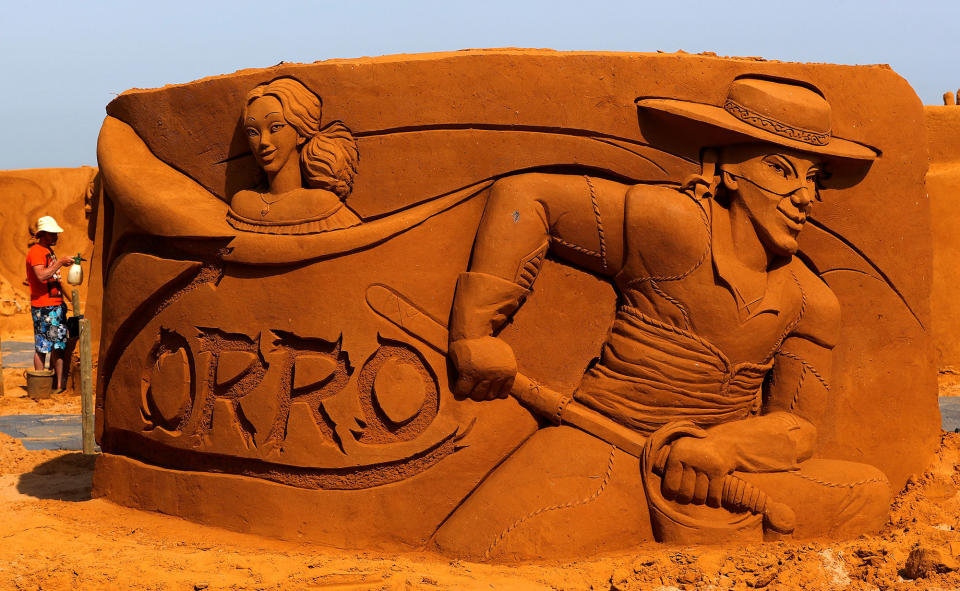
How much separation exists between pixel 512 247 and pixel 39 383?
5819 millimetres

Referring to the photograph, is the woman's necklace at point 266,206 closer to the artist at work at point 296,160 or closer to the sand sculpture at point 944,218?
the artist at work at point 296,160

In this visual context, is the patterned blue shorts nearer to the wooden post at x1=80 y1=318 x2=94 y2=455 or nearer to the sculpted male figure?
the wooden post at x1=80 y1=318 x2=94 y2=455

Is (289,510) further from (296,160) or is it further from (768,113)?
(768,113)

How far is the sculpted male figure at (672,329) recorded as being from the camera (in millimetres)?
3832

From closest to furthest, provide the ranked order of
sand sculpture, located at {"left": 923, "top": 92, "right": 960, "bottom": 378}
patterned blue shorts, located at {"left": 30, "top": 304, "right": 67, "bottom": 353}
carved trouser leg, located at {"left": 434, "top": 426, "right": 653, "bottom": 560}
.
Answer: carved trouser leg, located at {"left": 434, "top": 426, "right": 653, "bottom": 560} → sand sculpture, located at {"left": 923, "top": 92, "right": 960, "bottom": 378} → patterned blue shorts, located at {"left": 30, "top": 304, "right": 67, "bottom": 353}

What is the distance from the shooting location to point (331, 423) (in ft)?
12.9

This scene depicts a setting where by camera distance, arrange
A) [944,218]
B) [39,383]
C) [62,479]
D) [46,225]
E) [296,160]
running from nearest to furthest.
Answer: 1. [296,160]
2. [62,479]
3. [944,218]
4. [39,383]
5. [46,225]

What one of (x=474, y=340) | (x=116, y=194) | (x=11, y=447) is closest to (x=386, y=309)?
(x=474, y=340)

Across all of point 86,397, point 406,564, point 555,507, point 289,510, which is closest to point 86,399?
point 86,397

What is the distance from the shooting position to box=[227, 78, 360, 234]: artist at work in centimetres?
394

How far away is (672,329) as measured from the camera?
12.9 feet

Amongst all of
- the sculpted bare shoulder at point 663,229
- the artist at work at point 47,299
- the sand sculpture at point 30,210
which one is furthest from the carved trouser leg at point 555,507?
the sand sculpture at point 30,210

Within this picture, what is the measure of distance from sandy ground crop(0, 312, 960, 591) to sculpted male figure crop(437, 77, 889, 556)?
0.15 m

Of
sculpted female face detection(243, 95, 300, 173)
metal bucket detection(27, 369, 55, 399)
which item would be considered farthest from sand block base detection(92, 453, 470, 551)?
metal bucket detection(27, 369, 55, 399)
